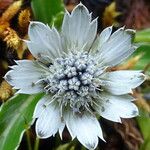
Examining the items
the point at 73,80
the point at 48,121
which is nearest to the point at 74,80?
the point at 73,80

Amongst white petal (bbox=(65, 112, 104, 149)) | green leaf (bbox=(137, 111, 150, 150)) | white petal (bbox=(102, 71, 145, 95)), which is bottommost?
green leaf (bbox=(137, 111, 150, 150))

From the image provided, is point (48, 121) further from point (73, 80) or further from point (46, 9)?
point (46, 9)

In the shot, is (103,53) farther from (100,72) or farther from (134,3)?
(134,3)

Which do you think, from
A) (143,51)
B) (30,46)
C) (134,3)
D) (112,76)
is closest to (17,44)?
(30,46)

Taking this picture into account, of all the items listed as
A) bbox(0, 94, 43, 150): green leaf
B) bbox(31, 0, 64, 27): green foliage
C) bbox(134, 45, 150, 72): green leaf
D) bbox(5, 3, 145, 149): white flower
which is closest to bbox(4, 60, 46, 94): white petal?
bbox(5, 3, 145, 149): white flower

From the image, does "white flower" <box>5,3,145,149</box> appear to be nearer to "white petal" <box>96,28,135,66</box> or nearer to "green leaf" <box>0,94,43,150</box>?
"white petal" <box>96,28,135,66</box>
